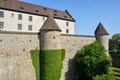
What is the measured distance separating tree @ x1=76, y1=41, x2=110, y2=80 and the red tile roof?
61.5ft

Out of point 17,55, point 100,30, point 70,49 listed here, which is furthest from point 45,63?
point 100,30

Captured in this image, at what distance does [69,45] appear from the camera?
115ft

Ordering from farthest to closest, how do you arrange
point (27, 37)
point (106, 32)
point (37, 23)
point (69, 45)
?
point (37, 23)
point (106, 32)
point (69, 45)
point (27, 37)

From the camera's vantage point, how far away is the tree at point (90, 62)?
34.1 meters

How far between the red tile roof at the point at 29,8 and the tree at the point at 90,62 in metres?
18.7

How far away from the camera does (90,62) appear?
34.1 m

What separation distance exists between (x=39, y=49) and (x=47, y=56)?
163 cm

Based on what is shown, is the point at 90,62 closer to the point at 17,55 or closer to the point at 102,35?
the point at 102,35

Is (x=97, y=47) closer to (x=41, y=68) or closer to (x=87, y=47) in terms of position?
(x=87, y=47)

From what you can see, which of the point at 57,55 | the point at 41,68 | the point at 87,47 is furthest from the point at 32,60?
the point at 87,47

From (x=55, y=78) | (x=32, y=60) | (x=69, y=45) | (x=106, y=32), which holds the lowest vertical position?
(x=55, y=78)

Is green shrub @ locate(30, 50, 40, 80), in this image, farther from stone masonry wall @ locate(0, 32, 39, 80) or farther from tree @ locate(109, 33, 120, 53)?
tree @ locate(109, 33, 120, 53)

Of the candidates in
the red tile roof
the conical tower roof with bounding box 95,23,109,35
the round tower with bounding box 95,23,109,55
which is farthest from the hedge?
the red tile roof

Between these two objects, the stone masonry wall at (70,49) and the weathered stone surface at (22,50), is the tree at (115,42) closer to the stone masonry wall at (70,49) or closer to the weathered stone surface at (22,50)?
the stone masonry wall at (70,49)
